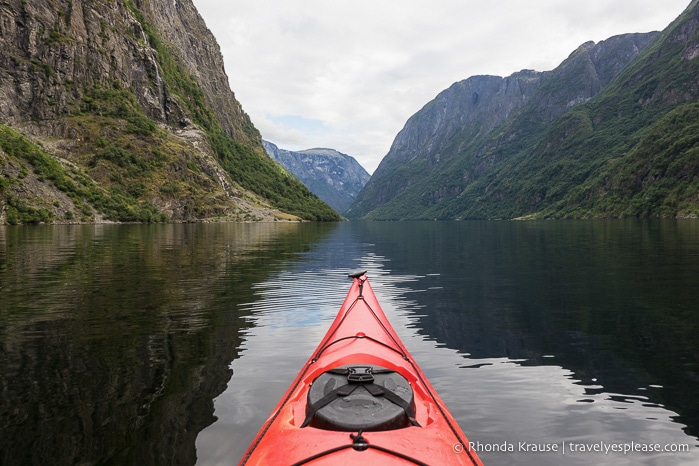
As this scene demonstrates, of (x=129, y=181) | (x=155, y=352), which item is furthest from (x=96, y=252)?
(x=129, y=181)

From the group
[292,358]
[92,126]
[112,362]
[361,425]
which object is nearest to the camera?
[361,425]

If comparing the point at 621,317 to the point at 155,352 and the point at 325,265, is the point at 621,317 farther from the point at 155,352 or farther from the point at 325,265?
the point at 325,265

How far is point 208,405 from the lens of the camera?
985 centimetres

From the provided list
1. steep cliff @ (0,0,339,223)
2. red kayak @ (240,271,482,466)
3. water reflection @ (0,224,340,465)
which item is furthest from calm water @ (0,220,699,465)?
steep cliff @ (0,0,339,223)

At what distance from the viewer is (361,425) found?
551cm

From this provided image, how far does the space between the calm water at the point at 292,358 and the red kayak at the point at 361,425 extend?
204 cm

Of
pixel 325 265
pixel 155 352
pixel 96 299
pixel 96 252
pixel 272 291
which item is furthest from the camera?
pixel 96 252

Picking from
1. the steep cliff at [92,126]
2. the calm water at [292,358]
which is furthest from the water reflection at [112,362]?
the steep cliff at [92,126]

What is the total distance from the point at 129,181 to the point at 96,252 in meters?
127

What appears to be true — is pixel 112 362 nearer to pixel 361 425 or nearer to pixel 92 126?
pixel 361 425

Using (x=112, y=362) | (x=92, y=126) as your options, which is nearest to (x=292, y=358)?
(x=112, y=362)

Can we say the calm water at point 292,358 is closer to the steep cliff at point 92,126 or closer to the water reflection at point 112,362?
the water reflection at point 112,362

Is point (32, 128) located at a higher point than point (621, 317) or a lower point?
higher

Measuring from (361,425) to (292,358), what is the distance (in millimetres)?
8374
